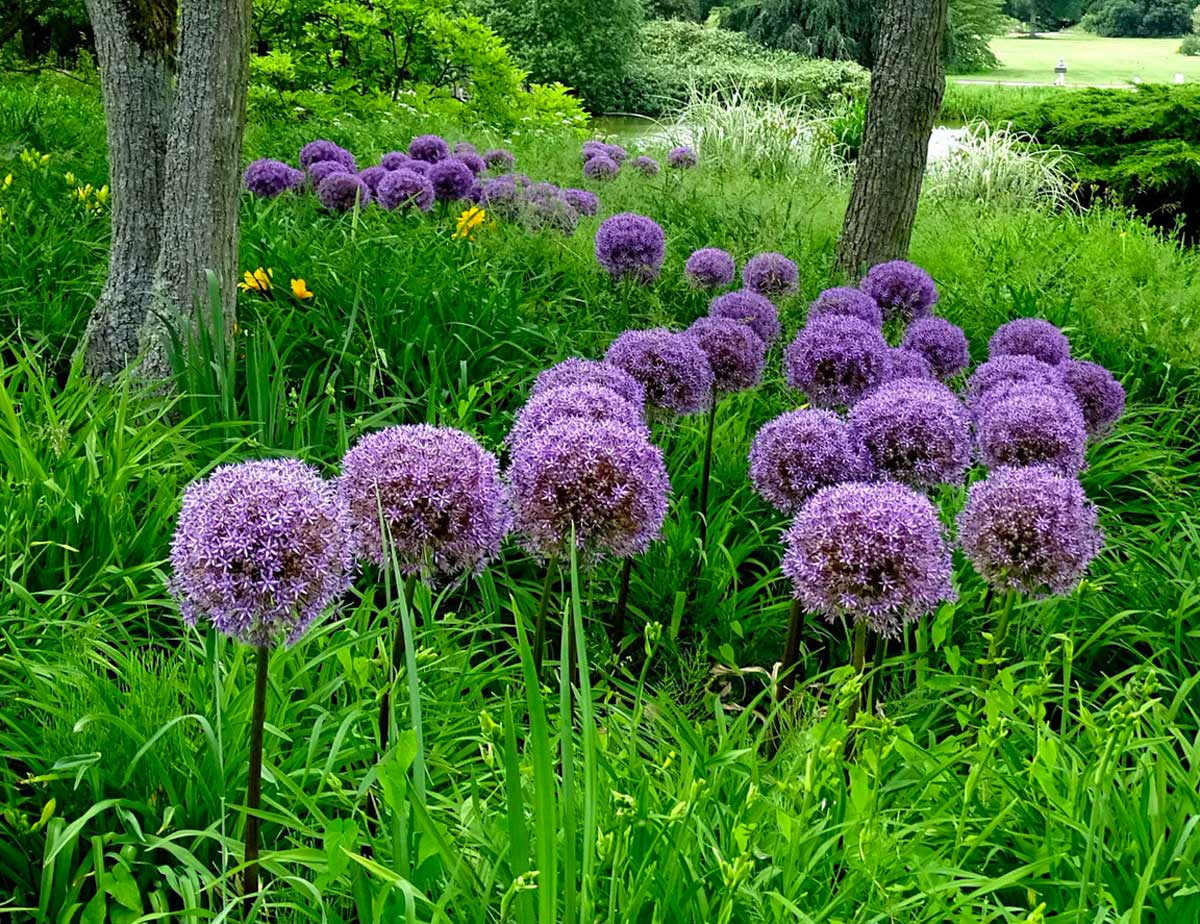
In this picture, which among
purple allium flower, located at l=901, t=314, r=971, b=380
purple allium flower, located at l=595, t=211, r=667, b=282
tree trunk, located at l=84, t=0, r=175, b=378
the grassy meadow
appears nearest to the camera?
the grassy meadow

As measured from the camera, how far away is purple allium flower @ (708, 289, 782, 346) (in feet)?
10.6

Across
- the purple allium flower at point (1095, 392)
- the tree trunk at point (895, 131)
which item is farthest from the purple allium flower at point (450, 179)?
the purple allium flower at point (1095, 392)

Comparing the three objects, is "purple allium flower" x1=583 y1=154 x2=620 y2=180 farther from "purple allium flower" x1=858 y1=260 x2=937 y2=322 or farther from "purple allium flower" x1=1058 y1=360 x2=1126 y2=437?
"purple allium flower" x1=1058 y1=360 x2=1126 y2=437

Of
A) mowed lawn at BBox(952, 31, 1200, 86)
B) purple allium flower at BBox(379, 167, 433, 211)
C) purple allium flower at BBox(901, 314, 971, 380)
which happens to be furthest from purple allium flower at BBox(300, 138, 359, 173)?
mowed lawn at BBox(952, 31, 1200, 86)

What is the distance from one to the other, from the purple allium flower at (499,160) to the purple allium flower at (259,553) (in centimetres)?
546

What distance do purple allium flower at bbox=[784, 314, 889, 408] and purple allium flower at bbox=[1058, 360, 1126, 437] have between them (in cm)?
58

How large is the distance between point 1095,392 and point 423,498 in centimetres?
213

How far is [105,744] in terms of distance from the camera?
1.79 metres

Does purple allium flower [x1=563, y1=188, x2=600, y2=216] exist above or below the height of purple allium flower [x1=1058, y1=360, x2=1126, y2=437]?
above

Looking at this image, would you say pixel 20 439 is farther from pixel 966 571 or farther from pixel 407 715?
pixel 966 571

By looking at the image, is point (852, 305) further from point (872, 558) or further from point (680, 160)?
point (680, 160)

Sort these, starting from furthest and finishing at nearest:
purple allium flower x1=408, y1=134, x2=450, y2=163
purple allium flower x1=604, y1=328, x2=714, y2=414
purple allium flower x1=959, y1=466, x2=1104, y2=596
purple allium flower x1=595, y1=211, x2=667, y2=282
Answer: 1. purple allium flower x1=408, y1=134, x2=450, y2=163
2. purple allium flower x1=595, y1=211, x2=667, y2=282
3. purple allium flower x1=604, y1=328, x2=714, y2=414
4. purple allium flower x1=959, y1=466, x2=1104, y2=596

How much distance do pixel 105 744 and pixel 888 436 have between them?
5.51ft

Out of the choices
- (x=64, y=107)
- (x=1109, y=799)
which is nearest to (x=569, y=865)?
(x=1109, y=799)
